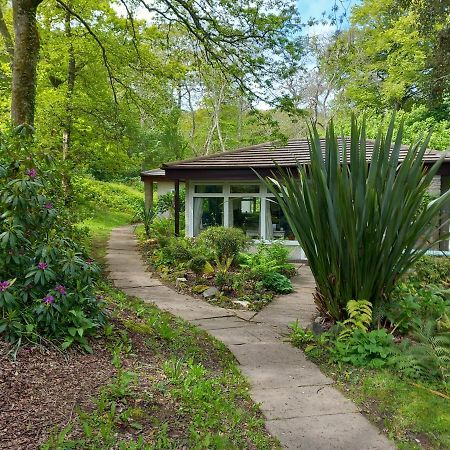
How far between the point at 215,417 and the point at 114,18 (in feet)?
35.7

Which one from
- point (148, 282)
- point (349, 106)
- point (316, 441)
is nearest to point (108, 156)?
point (148, 282)

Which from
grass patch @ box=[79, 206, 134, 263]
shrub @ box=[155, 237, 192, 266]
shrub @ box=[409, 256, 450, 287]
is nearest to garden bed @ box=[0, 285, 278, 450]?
shrub @ box=[409, 256, 450, 287]

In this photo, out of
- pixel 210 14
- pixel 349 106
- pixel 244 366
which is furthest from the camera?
pixel 349 106

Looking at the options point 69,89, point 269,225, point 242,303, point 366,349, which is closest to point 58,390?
point 366,349

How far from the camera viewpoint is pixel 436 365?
11.5ft

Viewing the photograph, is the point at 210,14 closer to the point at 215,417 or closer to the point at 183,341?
the point at 183,341

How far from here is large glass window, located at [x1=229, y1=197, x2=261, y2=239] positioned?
11.0m

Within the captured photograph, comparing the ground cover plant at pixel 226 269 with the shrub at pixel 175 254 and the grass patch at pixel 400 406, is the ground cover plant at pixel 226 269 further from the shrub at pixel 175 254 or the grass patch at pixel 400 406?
the grass patch at pixel 400 406

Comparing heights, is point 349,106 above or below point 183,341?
above

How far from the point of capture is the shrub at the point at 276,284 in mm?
7125

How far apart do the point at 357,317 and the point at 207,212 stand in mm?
7796

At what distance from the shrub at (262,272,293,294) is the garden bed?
11.6 feet

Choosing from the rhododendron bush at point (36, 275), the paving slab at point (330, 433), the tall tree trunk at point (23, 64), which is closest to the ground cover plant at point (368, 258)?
the paving slab at point (330, 433)

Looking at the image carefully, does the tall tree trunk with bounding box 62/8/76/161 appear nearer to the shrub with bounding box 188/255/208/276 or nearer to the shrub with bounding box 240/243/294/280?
the shrub with bounding box 188/255/208/276
